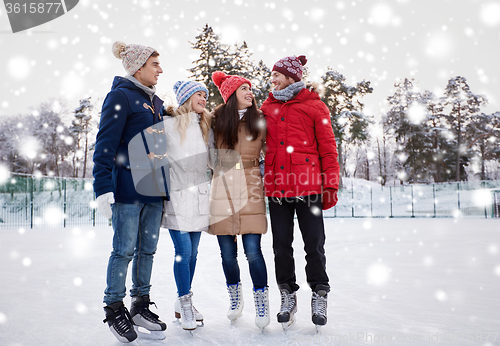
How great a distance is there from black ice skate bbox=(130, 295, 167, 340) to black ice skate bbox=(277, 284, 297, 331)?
0.79m

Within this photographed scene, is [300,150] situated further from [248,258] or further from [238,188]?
[248,258]

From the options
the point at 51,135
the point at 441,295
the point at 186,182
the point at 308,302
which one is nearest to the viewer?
the point at 186,182

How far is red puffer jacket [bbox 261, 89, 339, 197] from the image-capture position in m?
2.54

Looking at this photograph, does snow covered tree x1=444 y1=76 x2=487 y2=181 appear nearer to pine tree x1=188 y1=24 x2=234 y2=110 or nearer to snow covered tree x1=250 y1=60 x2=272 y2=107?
snow covered tree x1=250 y1=60 x2=272 y2=107

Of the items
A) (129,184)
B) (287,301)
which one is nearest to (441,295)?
(287,301)

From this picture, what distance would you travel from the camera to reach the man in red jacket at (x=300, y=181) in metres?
2.53

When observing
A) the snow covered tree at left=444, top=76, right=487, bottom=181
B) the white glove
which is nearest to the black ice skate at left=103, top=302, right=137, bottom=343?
the white glove

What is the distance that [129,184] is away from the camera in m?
2.34

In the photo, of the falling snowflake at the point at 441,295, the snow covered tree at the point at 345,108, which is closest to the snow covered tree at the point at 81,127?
the snow covered tree at the point at 345,108

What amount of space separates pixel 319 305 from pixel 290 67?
175cm

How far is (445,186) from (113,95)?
76.3 ft

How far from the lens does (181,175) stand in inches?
100

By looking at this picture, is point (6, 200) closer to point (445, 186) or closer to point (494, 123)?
point (445, 186)

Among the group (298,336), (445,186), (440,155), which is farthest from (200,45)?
(440,155)
